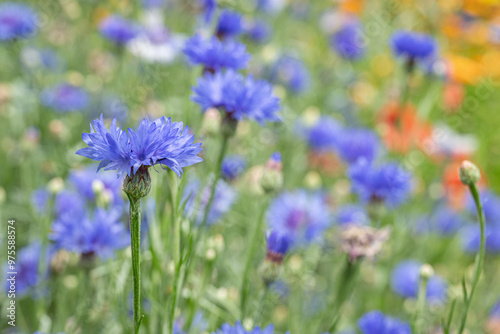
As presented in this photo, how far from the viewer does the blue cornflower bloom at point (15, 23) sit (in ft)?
4.36

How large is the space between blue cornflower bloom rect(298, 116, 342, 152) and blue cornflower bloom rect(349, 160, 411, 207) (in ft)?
1.61

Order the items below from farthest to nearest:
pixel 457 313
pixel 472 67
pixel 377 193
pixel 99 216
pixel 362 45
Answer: pixel 472 67
pixel 362 45
pixel 457 313
pixel 377 193
pixel 99 216

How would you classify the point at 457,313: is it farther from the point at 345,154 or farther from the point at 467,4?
the point at 467,4

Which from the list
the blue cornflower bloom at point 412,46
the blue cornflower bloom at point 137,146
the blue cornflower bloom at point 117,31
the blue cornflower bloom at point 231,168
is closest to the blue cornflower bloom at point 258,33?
the blue cornflower bloom at point 117,31

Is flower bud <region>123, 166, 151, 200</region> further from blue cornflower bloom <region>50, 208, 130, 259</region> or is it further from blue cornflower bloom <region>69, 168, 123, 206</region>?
blue cornflower bloom <region>69, 168, 123, 206</region>

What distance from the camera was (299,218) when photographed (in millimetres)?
1204

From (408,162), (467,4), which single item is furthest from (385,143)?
(467,4)

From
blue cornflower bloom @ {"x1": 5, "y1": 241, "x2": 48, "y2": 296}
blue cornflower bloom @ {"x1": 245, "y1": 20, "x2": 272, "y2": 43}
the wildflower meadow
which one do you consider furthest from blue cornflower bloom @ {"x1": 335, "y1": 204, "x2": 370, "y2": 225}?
blue cornflower bloom @ {"x1": 245, "y1": 20, "x2": 272, "y2": 43}

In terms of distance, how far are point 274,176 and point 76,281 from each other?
464 millimetres

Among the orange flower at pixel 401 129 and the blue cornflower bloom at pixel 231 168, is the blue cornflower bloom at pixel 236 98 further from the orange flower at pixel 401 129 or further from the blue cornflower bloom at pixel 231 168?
the orange flower at pixel 401 129

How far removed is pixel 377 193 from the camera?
1.15 meters

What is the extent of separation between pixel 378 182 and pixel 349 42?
3.54 ft

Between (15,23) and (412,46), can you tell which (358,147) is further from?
(15,23)

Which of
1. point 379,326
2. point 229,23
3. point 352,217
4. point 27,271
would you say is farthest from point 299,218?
point 27,271
